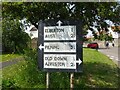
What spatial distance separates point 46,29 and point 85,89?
12.4 ft

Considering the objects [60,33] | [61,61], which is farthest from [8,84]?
[60,33]

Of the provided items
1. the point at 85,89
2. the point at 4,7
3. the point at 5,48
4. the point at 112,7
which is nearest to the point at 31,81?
the point at 85,89

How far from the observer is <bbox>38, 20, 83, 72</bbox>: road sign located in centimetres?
606

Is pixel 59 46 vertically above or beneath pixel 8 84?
above

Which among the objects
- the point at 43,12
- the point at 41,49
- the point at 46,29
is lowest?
the point at 41,49

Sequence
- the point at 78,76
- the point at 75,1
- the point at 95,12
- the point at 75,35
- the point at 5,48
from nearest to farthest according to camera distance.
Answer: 1. the point at 75,35
2. the point at 75,1
3. the point at 95,12
4. the point at 78,76
5. the point at 5,48

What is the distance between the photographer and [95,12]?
31.9 feet

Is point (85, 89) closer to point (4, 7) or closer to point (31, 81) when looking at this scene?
point (31, 81)

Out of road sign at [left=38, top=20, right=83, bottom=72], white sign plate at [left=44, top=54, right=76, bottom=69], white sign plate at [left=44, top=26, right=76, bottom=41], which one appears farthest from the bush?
white sign plate at [left=44, top=26, right=76, bottom=41]

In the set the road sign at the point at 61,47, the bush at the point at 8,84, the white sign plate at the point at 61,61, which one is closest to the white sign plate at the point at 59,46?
the road sign at the point at 61,47

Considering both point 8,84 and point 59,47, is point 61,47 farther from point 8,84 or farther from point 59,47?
point 8,84

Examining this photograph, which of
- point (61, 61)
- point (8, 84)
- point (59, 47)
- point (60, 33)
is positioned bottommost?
point (8, 84)

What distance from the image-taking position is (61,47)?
20.1 feet

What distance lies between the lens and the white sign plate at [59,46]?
609 centimetres
